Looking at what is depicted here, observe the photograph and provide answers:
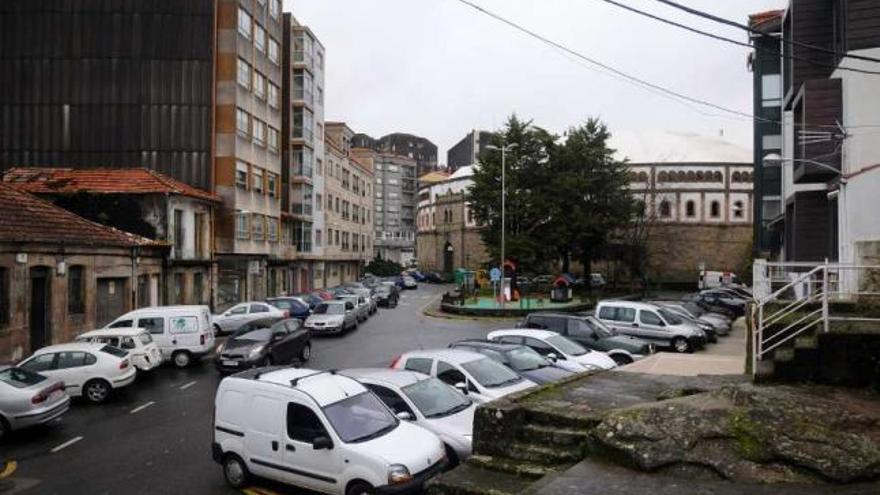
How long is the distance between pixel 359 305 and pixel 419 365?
77.7 feet

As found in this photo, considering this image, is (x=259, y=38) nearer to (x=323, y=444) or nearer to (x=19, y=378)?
(x=19, y=378)

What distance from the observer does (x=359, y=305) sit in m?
37.8

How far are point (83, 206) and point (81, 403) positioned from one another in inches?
772

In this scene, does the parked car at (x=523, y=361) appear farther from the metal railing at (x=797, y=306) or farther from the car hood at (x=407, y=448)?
the car hood at (x=407, y=448)

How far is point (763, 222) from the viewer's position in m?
49.1

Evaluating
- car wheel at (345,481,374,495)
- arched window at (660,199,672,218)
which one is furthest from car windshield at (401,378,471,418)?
arched window at (660,199,672,218)

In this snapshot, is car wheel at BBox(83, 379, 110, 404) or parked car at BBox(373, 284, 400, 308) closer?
car wheel at BBox(83, 379, 110, 404)

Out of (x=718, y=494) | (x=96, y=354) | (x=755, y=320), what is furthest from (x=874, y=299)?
(x=96, y=354)

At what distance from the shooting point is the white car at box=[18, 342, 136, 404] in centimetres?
1759

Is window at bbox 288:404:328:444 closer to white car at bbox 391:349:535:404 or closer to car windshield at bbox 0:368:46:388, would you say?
white car at bbox 391:349:535:404

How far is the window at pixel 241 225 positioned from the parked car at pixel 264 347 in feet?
58.6

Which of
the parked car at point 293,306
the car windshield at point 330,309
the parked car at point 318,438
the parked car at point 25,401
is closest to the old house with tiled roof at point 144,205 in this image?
the parked car at point 293,306

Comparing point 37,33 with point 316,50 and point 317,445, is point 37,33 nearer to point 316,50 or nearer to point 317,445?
point 316,50

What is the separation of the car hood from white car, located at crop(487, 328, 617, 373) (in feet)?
24.9
